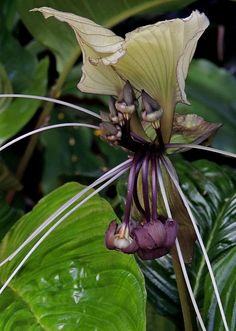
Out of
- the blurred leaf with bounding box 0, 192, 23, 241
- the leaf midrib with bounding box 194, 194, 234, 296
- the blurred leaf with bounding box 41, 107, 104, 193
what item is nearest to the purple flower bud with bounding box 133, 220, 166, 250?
the leaf midrib with bounding box 194, 194, 234, 296

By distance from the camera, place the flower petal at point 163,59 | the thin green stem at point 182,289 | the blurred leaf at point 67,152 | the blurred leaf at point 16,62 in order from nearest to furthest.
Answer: the flower petal at point 163,59 < the thin green stem at point 182,289 < the blurred leaf at point 16,62 < the blurred leaf at point 67,152

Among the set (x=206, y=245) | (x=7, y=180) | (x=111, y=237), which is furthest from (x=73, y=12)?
(x=111, y=237)

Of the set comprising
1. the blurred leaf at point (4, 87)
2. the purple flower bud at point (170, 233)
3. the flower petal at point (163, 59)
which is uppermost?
the flower petal at point (163, 59)

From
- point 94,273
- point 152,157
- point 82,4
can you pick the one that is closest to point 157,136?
point 152,157

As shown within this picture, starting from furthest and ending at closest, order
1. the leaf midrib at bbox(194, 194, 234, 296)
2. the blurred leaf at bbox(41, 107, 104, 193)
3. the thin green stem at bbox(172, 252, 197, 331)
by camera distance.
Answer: the blurred leaf at bbox(41, 107, 104, 193) < the leaf midrib at bbox(194, 194, 234, 296) < the thin green stem at bbox(172, 252, 197, 331)

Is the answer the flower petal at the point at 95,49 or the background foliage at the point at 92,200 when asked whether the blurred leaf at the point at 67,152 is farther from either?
the flower petal at the point at 95,49

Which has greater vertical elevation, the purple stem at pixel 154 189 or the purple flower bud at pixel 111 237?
the purple stem at pixel 154 189

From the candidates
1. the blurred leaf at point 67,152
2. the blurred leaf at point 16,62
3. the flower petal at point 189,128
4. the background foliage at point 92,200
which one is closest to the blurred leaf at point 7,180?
the background foliage at point 92,200

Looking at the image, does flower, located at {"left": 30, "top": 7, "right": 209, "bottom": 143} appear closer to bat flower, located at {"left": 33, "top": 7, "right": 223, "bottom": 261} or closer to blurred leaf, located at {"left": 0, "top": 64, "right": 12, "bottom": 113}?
bat flower, located at {"left": 33, "top": 7, "right": 223, "bottom": 261}
